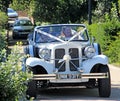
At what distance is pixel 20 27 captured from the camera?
35.3m

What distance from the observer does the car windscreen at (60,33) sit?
41.3ft

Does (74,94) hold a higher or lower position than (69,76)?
lower

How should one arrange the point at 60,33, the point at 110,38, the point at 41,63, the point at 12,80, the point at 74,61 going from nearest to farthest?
the point at 12,80 < the point at 41,63 < the point at 74,61 < the point at 60,33 < the point at 110,38

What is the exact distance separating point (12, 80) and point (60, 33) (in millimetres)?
7765

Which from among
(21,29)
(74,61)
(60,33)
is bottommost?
(74,61)

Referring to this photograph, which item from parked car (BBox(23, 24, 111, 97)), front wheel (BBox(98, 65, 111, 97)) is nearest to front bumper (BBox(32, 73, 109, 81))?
parked car (BBox(23, 24, 111, 97))

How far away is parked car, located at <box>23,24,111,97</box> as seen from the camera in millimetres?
11039

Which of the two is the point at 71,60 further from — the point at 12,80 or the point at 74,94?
the point at 12,80

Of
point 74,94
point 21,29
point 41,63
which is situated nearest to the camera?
point 41,63

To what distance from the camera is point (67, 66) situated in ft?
37.3

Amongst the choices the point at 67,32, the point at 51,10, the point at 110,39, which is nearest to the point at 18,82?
the point at 67,32

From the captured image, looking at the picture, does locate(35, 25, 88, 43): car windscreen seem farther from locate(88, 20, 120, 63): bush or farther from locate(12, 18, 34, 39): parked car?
locate(12, 18, 34, 39): parked car

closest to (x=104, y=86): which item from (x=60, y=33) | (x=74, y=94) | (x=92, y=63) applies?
(x=92, y=63)

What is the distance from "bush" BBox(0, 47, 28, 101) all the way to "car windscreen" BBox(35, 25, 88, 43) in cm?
722
